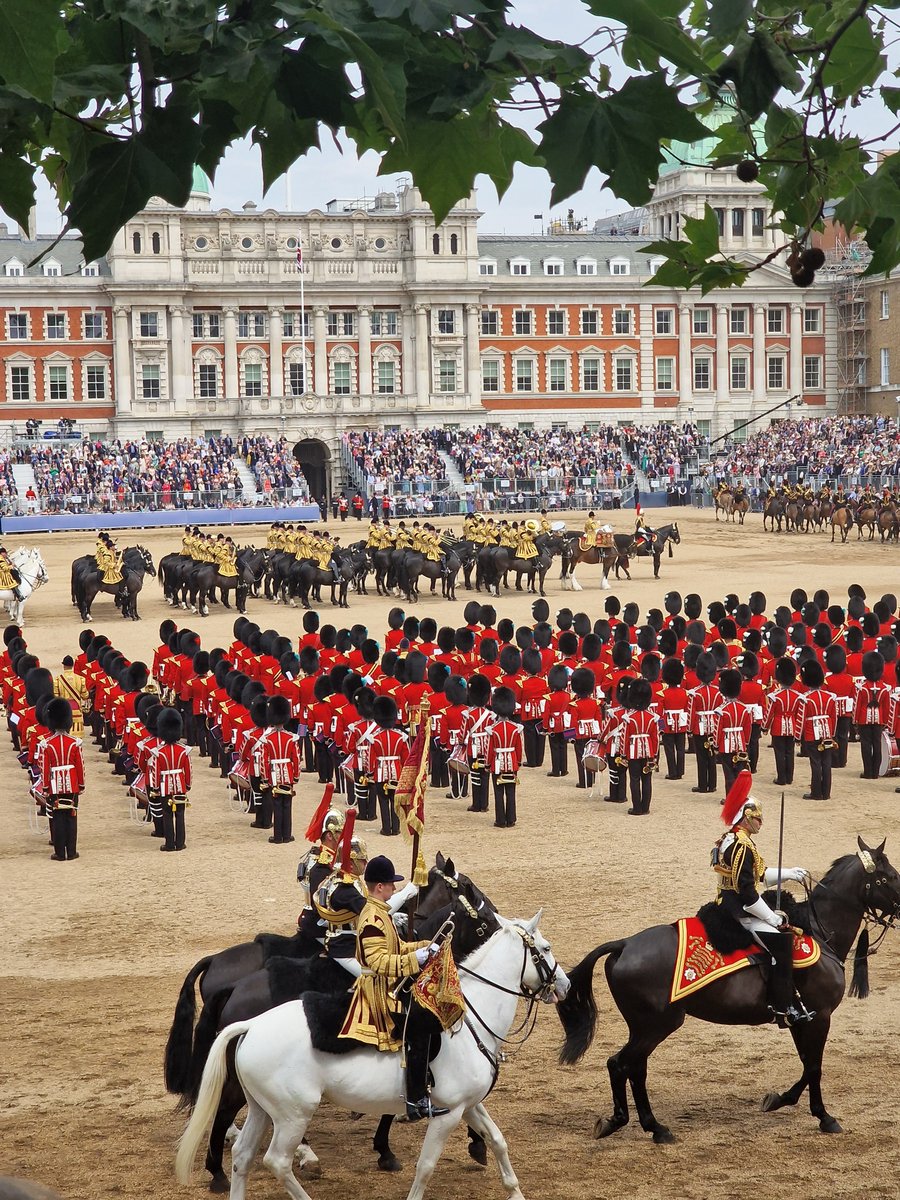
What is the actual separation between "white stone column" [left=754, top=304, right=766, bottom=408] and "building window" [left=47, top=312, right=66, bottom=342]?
28.4 m

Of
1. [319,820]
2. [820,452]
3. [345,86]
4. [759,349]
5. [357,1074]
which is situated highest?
[759,349]

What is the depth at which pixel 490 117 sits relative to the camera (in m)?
2.81

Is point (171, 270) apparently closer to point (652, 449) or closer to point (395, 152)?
point (652, 449)

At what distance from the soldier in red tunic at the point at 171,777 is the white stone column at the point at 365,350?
46.7 meters

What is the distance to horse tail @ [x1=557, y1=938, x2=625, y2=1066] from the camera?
668 centimetres

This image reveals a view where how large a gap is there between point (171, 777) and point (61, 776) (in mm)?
886

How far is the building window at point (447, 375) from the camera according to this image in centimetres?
5909

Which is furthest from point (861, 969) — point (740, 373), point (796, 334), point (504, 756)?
point (796, 334)

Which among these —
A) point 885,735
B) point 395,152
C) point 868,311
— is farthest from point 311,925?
point 868,311

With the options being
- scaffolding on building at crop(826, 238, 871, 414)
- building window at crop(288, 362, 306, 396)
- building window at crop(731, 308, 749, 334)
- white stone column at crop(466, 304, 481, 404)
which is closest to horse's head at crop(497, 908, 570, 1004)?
building window at crop(288, 362, 306, 396)

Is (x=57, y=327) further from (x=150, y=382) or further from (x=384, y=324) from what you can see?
(x=384, y=324)

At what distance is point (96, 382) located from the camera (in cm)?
5709

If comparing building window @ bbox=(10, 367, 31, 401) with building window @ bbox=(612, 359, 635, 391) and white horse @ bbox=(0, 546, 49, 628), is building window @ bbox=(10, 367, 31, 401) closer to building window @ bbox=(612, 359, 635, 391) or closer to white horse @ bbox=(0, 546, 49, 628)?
building window @ bbox=(612, 359, 635, 391)

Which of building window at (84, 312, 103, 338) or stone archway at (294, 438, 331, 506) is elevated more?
building window at (84, 312, 103, 338)
